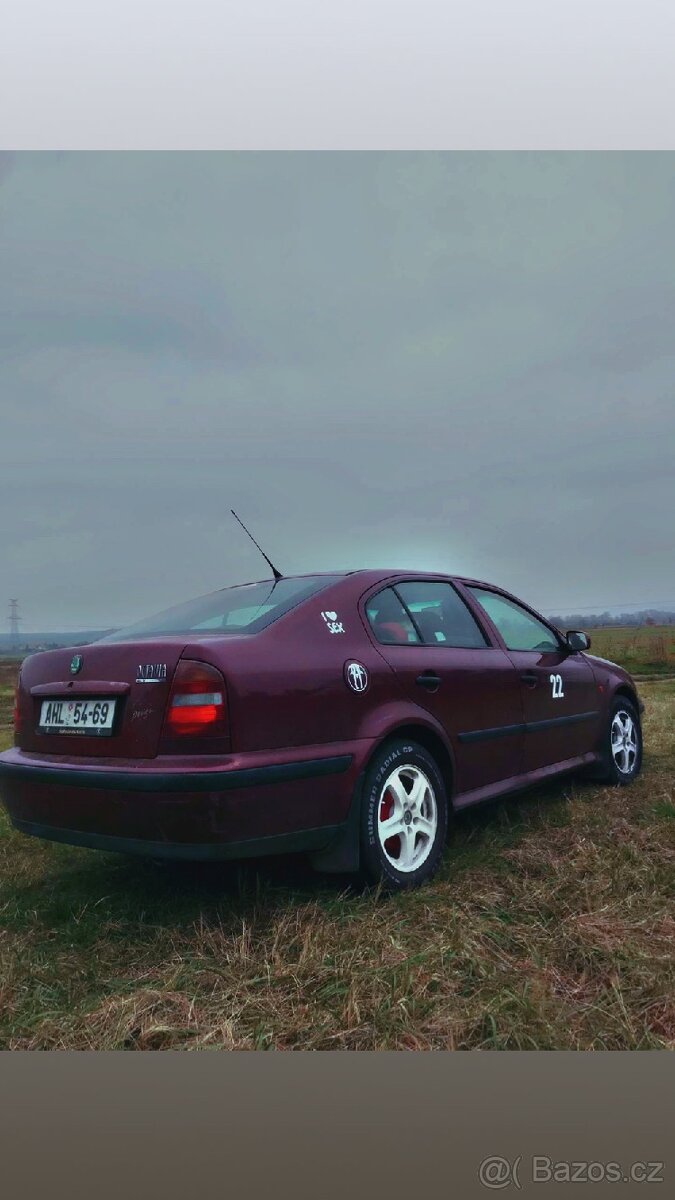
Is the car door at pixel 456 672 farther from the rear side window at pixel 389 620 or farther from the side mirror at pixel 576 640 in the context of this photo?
the side mirror at pixel 576 640

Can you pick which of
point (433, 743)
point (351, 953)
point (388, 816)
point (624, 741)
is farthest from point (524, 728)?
point (351, 953)

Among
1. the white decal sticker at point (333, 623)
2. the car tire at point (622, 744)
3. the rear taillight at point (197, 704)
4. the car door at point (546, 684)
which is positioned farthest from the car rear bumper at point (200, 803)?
the car tire at point (622, 744)

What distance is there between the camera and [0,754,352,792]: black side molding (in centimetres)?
291

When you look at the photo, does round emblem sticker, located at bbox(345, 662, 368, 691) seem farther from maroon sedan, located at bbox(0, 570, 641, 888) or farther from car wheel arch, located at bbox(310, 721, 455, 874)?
car wheel arch, located at bbox(310, 721, 455, 874)

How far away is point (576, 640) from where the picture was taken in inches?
205

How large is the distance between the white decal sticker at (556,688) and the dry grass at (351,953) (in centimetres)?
84

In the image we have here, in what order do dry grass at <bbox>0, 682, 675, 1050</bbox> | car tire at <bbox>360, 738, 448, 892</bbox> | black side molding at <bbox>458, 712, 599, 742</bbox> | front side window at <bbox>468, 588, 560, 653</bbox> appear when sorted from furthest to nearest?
front side window at <bbox>468, 588, 560, 653</bbox> < black side molding at <bbox>458, 712, 599, 742</bbox> < car tire at <bbox>360, 738, 448, 892</bbox> < dry grass at <bbox>0, 682, 675, 1050</bbox>

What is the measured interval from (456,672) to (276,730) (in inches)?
48.0

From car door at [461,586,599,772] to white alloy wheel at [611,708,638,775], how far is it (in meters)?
0.29

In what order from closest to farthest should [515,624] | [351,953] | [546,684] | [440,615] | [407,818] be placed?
1. [351,953]
2. [407,818]
3. [440,615]
4. [546,684]
5. [515,624]

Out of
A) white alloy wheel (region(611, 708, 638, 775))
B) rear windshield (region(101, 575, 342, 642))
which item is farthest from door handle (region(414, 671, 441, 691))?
white alloy wheel (region(611, 708, 638, 775))

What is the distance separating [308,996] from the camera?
2.67 metres

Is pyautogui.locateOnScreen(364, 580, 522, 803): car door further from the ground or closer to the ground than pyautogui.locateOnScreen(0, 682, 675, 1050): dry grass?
further from the ground

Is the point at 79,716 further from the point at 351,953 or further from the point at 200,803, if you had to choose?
the point at 351,953
